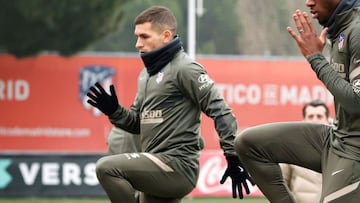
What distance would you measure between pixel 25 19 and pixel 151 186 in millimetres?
15176

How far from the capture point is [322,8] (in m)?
6.94

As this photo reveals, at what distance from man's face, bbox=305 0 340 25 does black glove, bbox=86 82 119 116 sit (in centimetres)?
209

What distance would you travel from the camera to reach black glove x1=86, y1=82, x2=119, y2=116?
8.39 m

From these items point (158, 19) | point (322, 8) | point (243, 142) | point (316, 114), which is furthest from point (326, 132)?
point (316, 114)

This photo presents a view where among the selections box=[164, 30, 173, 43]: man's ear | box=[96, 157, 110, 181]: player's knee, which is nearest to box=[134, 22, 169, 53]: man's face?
box=[164, 30, 173, 43]: man's ear

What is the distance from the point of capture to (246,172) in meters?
7.77

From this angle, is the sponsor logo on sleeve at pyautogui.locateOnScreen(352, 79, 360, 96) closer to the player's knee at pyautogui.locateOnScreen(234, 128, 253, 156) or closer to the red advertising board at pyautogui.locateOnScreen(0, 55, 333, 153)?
the player's knee at pyautogui.locateOnScreen(234, 128, 253, 156)

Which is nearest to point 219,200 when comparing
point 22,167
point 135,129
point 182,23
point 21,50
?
point 22,167

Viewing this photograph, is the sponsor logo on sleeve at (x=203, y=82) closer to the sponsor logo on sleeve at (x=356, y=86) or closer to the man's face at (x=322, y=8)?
the man's face at (x=322, y=8)

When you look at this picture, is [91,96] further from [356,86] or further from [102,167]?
[356,86]

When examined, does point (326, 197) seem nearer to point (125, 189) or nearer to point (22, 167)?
point (125, 189)

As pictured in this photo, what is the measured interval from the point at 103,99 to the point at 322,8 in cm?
225

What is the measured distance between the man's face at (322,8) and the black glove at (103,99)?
2094 millimetres

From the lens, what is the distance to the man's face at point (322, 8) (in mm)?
6910
